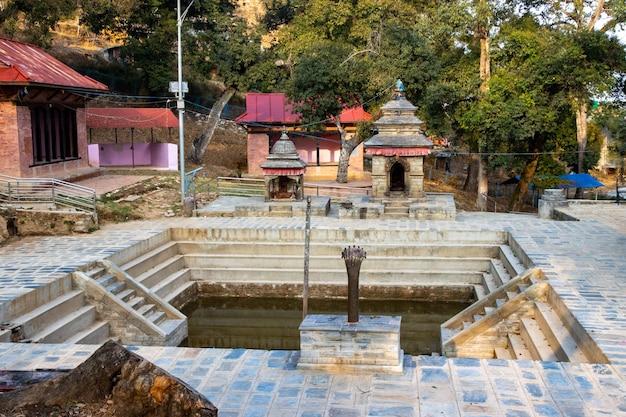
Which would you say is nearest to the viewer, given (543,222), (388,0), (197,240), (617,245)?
(617,245)

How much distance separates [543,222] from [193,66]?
22.8 meters

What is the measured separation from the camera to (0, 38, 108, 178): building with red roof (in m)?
20.8

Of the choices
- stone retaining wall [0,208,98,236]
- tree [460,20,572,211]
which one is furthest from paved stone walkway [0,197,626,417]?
tree [460,20,572,211]

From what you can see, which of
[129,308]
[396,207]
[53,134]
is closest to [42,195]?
[53,134]

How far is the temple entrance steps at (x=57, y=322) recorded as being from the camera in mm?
11453

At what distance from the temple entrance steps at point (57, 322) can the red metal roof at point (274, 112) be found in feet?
70.3

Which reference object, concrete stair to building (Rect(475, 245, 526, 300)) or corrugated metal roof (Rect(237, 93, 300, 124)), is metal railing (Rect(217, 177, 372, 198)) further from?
concrete stair to building (Rect(475, 245, 526, 300))

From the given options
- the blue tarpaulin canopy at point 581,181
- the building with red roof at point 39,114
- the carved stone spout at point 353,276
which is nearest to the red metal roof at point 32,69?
the building with red roof at point 39,114

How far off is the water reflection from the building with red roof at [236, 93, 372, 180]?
17.2 metres

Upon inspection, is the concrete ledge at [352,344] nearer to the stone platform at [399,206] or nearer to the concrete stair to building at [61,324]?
the concrete stair to building at [61,324]

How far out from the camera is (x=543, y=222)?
20641 millimetres

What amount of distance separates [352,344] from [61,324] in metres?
7.02

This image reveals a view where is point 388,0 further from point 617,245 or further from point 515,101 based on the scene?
point 617,245

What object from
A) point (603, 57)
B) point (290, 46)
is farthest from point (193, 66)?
point (603, 57)
